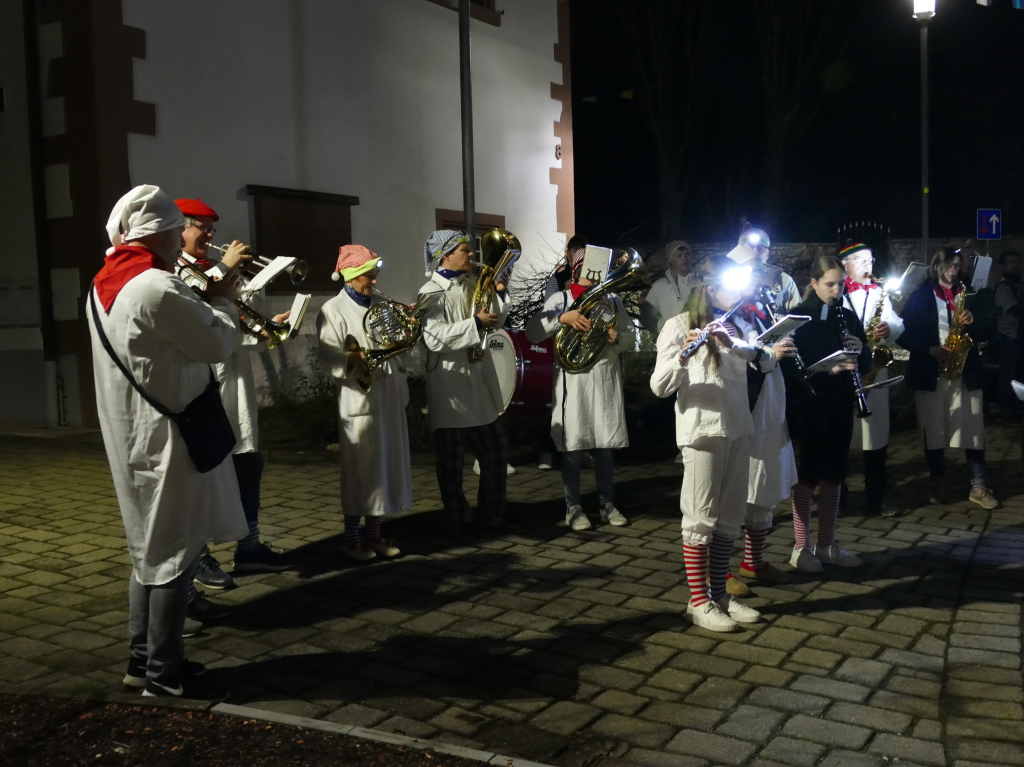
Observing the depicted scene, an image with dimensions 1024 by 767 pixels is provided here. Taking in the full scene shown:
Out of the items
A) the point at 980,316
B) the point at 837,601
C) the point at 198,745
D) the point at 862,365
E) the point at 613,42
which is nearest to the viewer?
the point at 198,745

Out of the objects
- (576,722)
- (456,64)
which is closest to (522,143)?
(456,64)

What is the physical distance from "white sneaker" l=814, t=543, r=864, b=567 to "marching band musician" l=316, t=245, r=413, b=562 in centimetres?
244

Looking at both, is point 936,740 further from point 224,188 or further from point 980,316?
point 224,188

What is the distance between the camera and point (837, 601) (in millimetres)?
5430

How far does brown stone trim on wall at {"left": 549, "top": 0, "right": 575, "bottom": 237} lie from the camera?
56.7ft

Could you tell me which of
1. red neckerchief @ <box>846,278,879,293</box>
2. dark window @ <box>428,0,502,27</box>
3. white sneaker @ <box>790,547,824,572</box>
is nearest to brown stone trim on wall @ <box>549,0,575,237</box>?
dark window @ <box>428,0,502,27</box>

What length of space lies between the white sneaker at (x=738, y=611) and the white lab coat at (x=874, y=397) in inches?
100

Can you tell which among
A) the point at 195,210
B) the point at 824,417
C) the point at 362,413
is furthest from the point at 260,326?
the point at 824,417

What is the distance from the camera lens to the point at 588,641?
190 inches

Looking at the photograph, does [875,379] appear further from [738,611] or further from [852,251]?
[738,611]

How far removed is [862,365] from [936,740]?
9.45 ft

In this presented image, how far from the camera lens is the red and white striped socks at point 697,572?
504cm

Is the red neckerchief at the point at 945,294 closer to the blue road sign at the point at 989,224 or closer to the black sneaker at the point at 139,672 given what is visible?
the black sneaker at the point at 139,672

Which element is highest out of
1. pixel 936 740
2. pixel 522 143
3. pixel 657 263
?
pixel 522 143
